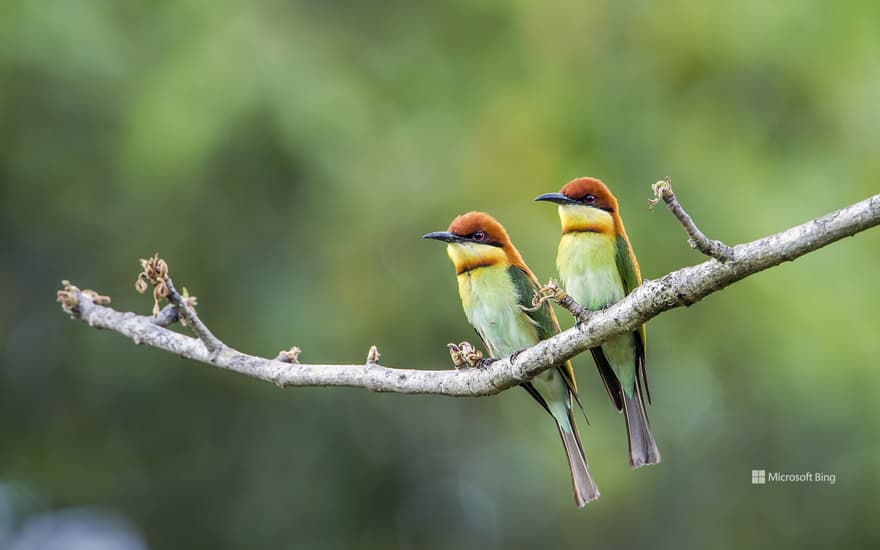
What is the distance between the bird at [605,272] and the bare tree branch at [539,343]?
752 millimetres

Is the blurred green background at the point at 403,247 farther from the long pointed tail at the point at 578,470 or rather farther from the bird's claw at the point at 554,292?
the bird's claw at the point at 554,292

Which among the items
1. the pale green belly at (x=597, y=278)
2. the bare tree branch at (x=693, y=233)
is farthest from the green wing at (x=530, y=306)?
the bare tree branch at (x=693, y=233)

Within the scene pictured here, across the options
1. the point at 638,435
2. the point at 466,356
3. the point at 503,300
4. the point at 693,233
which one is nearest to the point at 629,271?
the point at 503,300

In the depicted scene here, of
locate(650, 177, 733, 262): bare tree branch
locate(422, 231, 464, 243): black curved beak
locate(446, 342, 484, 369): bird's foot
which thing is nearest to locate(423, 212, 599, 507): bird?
locate(422, 231, 464, 243): black curved beak

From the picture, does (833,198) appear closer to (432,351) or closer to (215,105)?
(432,351)

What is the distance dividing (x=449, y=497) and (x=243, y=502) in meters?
1.45

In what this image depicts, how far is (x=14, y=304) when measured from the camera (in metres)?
7.32

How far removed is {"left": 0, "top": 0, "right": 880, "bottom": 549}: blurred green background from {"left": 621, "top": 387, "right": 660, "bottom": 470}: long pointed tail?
2.40m

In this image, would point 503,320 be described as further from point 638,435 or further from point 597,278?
point 638,435

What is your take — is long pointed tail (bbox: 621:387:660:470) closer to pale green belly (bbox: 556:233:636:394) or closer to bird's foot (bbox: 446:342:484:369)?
pale green belly (bbox: 556:233:636:394)
